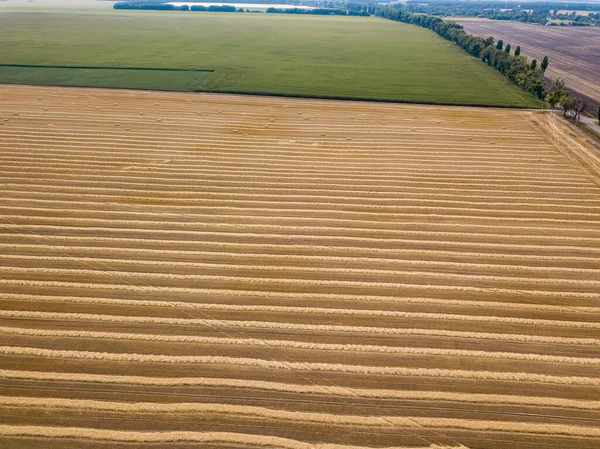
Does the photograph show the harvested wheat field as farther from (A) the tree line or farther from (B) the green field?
(B) the green field

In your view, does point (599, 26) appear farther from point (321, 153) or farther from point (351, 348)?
point (351, 348)

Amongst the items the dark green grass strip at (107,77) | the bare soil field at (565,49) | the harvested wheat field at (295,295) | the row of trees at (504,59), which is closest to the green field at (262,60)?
the dark green grass strip at (107,77)

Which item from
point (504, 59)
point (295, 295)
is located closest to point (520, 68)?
point (504, 59)

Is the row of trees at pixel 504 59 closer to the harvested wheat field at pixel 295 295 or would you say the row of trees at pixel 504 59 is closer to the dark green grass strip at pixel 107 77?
the harvested wheat field at pixel 295 295

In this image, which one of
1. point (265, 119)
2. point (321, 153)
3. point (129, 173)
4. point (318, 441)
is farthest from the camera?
point (265, 119)

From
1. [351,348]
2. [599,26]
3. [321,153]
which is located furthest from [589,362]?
[599,26]

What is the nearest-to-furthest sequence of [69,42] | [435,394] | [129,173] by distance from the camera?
1. [435,394]
2. [129,173]
3. [69,42]

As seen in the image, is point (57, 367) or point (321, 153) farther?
point (321, 153)

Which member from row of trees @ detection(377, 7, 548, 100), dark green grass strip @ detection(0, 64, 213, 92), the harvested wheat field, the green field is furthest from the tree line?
dark green grass strip @ detection(0, 64, 213, 92)
